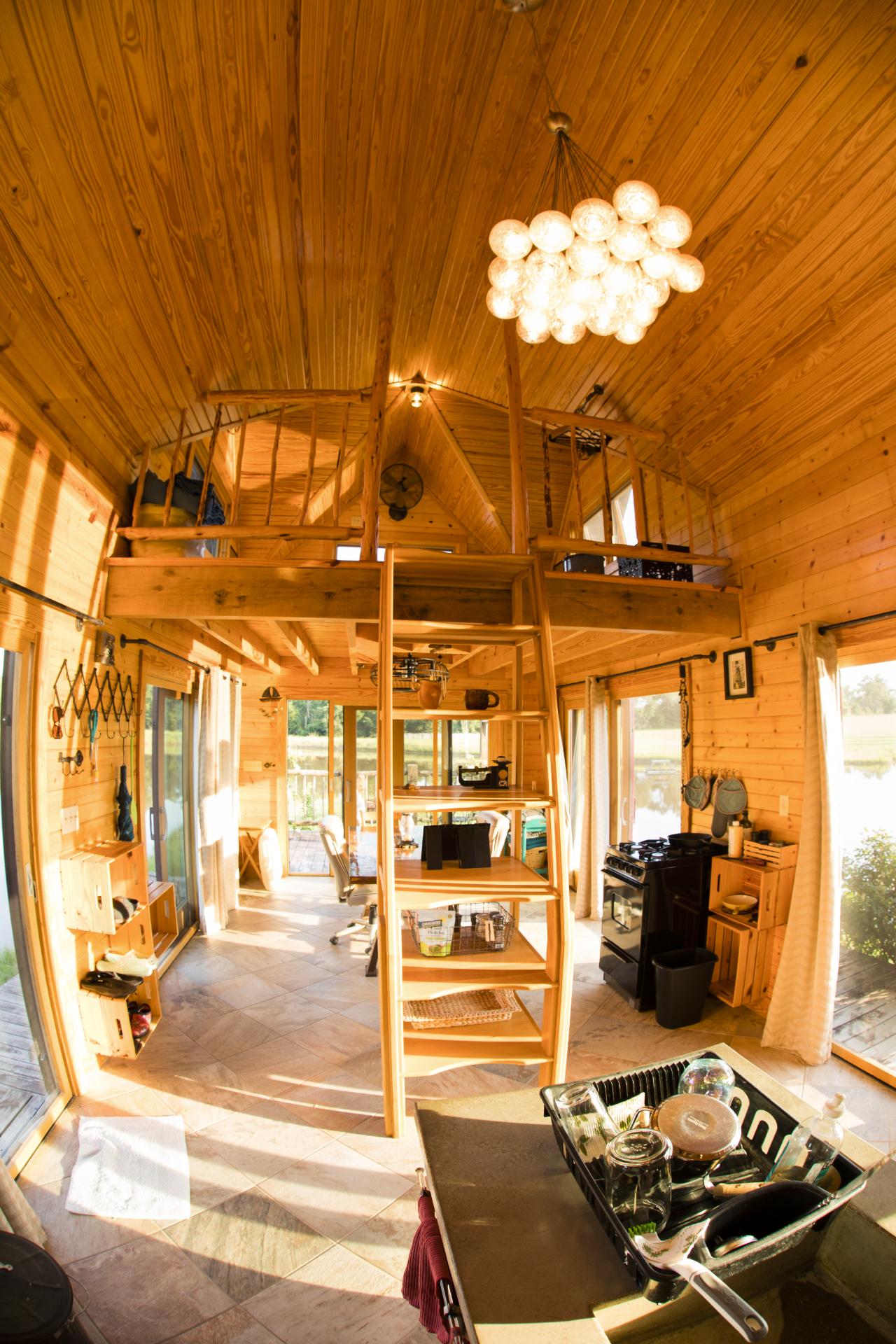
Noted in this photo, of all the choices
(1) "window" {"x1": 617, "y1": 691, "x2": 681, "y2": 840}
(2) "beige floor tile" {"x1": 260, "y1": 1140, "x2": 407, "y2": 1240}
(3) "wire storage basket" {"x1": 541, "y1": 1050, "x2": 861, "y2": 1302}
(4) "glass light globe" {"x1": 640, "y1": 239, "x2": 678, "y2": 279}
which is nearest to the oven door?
(1) "window" {"x1": 617, "y1": 691, "x2": 681, "y2": 840}

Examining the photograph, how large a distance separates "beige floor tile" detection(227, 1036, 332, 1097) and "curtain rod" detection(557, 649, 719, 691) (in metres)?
3.68

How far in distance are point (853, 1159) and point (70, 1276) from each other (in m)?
2.55

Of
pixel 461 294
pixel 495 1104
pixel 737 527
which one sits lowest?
pixel 495 1104

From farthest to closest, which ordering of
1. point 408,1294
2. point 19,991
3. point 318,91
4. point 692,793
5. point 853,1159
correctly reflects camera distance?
1. point 692,793
2. point 19,991
3. point 318,91
4. point 408,1294
5. point 853,1159

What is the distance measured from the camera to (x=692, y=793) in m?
4.86

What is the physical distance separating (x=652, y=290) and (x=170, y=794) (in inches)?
201

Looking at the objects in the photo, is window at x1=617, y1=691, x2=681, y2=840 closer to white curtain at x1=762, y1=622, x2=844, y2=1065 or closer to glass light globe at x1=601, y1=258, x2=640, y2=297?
white curtain at x1=762, y1=622, x2=844, y2=1065

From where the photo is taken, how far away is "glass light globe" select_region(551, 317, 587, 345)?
224 cm

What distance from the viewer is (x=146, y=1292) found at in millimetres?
2133

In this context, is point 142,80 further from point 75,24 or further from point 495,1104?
point 495,1104

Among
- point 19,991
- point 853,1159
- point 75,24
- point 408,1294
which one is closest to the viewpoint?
point 853,1159

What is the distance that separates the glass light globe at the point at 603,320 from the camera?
2.05m

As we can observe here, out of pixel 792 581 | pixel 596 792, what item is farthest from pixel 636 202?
pixel 596 792

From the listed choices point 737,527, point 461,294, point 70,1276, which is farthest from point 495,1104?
point 461,294
